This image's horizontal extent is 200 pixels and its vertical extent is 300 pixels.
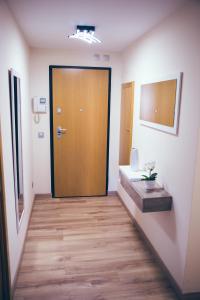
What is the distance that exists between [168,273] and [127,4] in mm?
2394

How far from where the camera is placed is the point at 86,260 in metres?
2.65

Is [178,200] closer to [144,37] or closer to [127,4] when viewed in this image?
[127,4]

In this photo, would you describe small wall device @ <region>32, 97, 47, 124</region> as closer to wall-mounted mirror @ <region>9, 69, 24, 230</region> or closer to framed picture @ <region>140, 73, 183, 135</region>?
wall-mounted mirror @ <region>9, 69, 24, 230</region>

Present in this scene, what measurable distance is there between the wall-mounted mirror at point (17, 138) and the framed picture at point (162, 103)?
1.42m

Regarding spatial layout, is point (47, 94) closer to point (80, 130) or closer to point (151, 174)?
point (80, 130)

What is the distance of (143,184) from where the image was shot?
259 centimetres

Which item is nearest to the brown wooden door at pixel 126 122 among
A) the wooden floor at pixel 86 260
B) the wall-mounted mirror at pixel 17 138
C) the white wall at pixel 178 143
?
the white wall at pixel 178 143

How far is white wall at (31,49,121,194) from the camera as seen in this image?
3.86 meters

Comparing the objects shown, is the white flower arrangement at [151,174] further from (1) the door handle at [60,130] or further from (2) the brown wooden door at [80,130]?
(1) the door handle at [60,130]

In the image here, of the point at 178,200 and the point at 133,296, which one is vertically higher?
the point at 178,200

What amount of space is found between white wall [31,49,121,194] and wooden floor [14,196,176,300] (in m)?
0.65

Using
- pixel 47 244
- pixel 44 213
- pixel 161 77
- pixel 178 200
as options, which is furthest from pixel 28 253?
pixel 161 77

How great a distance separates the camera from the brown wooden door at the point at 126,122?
11.8 feet

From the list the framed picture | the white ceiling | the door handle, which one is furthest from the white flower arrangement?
the door handle
